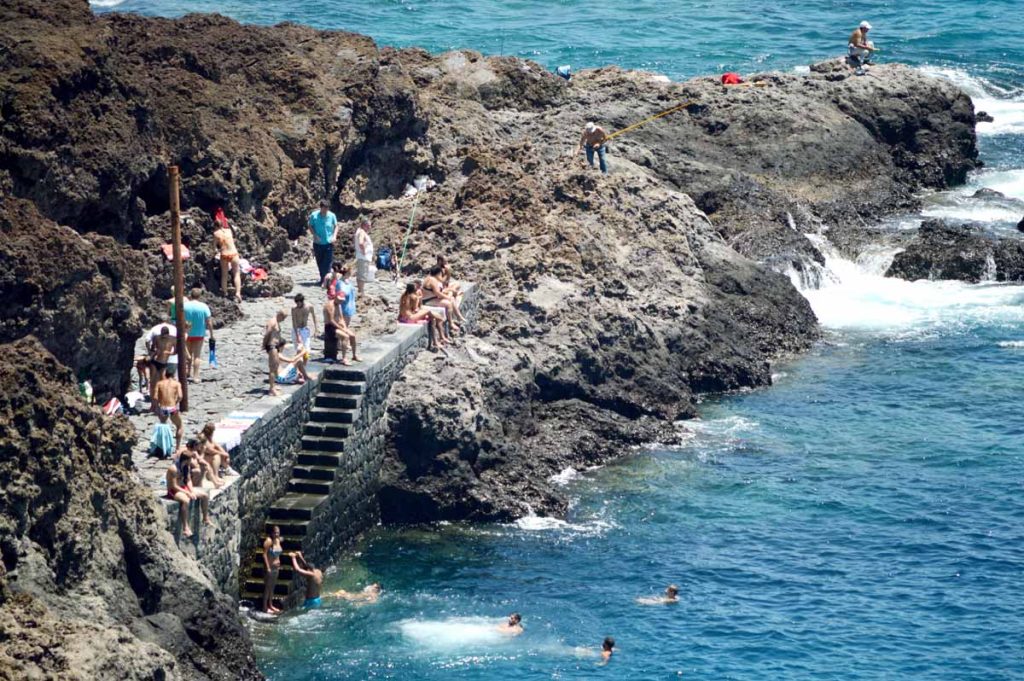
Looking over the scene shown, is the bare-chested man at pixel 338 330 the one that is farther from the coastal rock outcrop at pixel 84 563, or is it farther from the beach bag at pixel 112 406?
the coastal rock outcrop at pixel 84 563

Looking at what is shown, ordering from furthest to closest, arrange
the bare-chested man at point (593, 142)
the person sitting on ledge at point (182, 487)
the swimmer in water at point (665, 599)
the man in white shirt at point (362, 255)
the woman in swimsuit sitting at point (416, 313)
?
the bare-chested man at point (593, 142) → the man in white shirt at point (362, 255) → the woman in swimsuit sitting at point (416, 313) → the swimmer in water at point (665, 599) → the person sitting on ledge at point (182, 487)

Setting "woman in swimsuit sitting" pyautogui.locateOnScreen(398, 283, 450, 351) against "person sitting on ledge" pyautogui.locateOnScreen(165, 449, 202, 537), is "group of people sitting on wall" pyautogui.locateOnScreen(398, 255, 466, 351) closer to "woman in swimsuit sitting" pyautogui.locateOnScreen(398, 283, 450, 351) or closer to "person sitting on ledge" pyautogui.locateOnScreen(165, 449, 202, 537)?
"woman in swimsuit sitting" pyautogui.locateOnScreen(398, 283, 450, 351)

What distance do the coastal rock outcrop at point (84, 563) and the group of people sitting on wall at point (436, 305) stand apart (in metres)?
9.27

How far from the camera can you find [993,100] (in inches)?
2437

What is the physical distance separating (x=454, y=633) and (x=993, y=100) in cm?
4039

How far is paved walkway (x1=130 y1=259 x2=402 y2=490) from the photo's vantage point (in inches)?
1076

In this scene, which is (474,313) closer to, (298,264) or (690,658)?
(298,264)

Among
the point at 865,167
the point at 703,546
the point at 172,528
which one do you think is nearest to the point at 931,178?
the point at 865,167

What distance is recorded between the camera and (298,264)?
3697cm

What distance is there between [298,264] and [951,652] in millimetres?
15763

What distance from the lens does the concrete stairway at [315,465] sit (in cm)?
2802

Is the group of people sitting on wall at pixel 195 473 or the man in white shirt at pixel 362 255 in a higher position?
the man in white shirt at pixel 362 255

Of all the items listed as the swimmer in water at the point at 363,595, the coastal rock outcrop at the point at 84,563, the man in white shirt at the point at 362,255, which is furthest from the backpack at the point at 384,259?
the coastal rock outcrop at the point at 84,563

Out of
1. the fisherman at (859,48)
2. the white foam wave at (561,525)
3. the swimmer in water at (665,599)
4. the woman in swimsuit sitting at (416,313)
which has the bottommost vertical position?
the swimmer in water at (665,599)
